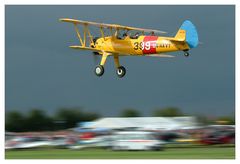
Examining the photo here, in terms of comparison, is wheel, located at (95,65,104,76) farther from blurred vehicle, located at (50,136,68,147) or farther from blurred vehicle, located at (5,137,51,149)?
blurred vehicle, located at (5,137,51,149)

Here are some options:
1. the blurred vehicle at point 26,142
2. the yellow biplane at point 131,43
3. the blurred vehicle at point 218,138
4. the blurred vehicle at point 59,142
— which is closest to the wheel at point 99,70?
the yellow biplane at point 131,43

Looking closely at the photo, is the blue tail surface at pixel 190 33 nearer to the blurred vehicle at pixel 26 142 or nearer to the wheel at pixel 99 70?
the wheel at pixel 99 70

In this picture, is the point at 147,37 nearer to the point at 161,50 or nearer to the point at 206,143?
the point at 161,50

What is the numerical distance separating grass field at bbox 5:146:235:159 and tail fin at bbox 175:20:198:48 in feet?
21.4

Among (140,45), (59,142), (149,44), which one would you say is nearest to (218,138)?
(59,142)

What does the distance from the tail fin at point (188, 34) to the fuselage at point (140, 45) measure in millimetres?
208

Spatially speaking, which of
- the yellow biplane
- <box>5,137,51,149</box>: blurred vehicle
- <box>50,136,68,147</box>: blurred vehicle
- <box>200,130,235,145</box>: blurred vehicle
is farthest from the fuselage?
Answer: <box>200,130,235,145</box>: blurred vehicle

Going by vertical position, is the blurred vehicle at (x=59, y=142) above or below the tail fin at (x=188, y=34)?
below

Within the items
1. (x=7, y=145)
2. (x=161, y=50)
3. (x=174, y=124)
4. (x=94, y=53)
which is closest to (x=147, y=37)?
(x=161, y=50)

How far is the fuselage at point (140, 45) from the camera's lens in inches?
920

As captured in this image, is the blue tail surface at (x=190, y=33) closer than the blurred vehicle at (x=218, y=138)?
Yes

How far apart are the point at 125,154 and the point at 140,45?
7149mm

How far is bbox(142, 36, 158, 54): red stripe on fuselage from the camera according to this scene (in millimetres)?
24328

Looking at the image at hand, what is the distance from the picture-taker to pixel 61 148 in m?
34.7
